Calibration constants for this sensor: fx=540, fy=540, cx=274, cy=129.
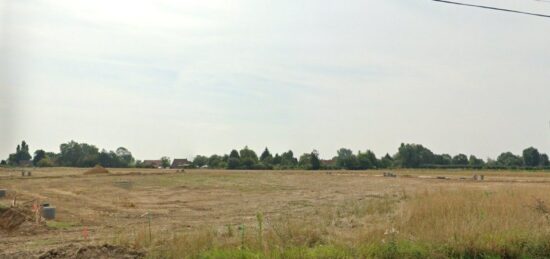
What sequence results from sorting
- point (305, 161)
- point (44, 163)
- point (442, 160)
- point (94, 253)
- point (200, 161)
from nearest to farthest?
1. point (94, 253)
2. point (44, 163)
3. point (305, 161)
4. point (442, 160)
5. point (200, 161)

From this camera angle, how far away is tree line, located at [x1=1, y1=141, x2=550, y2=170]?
12612cm

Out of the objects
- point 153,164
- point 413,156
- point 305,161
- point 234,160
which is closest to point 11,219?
point 234,160

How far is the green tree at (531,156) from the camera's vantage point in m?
136

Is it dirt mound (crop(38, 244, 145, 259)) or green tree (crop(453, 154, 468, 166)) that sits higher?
green tree (crop(453, 154, 468, 166))

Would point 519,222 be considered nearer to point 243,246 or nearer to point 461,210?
point 461,210

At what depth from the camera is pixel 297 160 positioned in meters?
137

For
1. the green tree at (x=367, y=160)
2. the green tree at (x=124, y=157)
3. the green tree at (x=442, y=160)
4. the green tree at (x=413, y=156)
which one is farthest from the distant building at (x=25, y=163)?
the green tree at (x=442, y=160)

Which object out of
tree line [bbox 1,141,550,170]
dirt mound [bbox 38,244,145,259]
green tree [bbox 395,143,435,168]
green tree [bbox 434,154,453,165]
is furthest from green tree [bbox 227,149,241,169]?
dirt mound [bbox 38,244,145,259]

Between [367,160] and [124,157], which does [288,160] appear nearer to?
[367,160]

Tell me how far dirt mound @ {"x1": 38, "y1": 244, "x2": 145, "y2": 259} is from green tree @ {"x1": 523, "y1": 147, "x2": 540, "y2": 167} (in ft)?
466

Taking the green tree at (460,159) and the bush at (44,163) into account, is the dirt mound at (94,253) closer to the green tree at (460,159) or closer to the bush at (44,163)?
the bush at (44,163)

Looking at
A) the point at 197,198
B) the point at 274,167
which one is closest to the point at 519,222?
the point at 197,198

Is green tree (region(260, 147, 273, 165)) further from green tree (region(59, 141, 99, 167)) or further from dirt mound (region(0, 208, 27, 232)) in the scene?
dirt mound (region(0, 208, 27, 232))

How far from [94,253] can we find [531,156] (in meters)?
145
